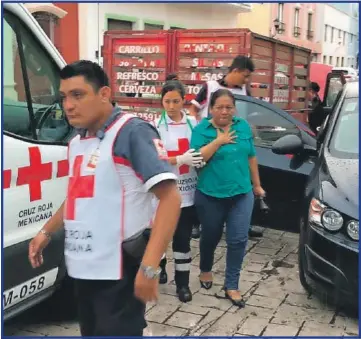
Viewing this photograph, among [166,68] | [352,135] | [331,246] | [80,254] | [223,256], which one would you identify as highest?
[166,68]

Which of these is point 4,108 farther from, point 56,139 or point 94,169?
point 94,169

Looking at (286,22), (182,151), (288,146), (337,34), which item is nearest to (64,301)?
(182,151)

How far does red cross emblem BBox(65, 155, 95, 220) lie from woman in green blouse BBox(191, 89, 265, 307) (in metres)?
1.58

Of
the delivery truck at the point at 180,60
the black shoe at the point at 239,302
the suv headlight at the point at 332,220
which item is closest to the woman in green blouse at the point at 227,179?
the black shoe at the point at 239,302

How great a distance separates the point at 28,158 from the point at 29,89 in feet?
1.51

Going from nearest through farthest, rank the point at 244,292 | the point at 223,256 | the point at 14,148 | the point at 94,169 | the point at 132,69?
the point at 94,169
the point at 14,148
the point at 244,292
the point at 223,256
the point at 132,69

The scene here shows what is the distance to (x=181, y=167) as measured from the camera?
3971 millimetres

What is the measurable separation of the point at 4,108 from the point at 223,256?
9.05 ft

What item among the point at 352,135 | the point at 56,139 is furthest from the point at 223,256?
the point at 56,139

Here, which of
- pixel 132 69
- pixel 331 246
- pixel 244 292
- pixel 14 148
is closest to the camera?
pixel 14 148

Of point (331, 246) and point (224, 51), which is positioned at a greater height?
point (224, 51)

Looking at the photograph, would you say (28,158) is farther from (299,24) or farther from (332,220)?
(299,24)

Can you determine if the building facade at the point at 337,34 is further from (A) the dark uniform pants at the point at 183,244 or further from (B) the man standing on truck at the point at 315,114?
(A) the dark uniform pants at the point at 183,244

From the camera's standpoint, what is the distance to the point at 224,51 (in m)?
8.28
